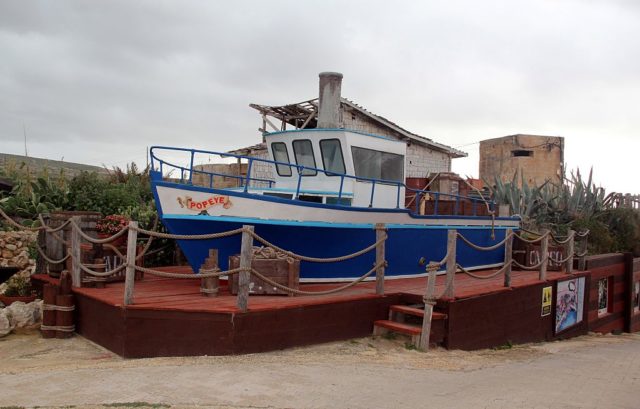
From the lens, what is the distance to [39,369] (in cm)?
581

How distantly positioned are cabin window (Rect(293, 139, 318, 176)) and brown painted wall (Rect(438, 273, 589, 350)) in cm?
311

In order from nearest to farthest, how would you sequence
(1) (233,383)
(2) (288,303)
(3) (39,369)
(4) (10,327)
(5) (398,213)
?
(1) (233,383)
(3) (39,369)
(2) (288,303)
(4) (10,327)
(5) (398,213)

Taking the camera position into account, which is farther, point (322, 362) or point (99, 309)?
point (99, 309)

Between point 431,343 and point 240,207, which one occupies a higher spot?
point 240,207

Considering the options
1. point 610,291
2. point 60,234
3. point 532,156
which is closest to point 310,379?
point 60,234

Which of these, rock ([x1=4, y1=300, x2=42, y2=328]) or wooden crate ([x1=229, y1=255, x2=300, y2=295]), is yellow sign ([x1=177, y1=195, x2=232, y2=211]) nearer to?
wooden crate ([x1=229, y1=255, x2=300, y2=295])

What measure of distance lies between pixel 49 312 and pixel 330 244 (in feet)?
12.1

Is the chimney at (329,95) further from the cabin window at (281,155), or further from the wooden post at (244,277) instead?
the wooden post at (244,277)

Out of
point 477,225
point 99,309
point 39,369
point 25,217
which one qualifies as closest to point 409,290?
point 477,225

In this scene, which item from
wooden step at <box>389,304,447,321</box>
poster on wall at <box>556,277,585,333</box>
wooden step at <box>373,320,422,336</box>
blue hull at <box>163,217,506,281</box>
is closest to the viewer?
wooden step at <box>373,320,422,336</box>

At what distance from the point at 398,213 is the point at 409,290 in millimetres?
1330

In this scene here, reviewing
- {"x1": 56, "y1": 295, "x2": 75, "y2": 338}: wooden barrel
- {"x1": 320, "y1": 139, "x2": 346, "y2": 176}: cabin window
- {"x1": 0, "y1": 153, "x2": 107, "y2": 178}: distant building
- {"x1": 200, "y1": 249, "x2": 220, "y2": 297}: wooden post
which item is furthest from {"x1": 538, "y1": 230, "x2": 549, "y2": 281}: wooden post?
{"x1": 0, "y1": 153, "x2": 107, "y2": 178}: distant building

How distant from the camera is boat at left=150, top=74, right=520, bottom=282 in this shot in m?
7.72

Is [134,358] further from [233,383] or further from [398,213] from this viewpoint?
[398,213]
